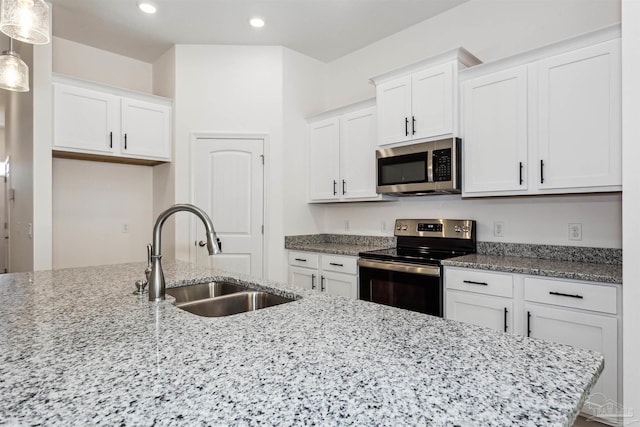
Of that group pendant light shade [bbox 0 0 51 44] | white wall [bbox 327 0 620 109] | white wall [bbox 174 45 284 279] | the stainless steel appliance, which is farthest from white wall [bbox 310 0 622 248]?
pendant light shade [bbox 0 0 51 44]

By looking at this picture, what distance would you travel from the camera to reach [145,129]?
361 centimetres

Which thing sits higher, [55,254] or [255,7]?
[255,7]

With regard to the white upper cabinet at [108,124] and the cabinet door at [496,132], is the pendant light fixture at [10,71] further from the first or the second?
the cabinet door at [496,132]

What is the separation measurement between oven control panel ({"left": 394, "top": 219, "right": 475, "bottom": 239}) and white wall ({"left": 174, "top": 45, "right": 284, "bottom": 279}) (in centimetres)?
126

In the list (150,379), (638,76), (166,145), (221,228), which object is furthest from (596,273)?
(166,145)

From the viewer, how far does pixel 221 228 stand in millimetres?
3717

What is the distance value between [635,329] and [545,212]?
40.3 inches

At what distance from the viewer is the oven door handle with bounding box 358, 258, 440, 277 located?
251 centimetres

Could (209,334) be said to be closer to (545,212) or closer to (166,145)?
(545,212)

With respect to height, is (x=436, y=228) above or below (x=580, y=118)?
below

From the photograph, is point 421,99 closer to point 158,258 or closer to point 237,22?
point 237,22

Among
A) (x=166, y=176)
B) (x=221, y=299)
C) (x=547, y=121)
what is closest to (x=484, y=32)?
(x=547, y=121)

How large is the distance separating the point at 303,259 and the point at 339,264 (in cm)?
50

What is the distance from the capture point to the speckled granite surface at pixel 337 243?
338 centimetres
